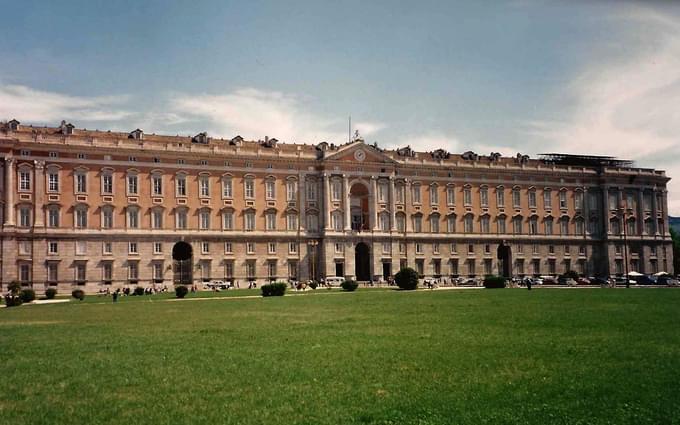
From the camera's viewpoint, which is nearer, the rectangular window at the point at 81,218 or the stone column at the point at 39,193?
the stone column at the point at 39,193

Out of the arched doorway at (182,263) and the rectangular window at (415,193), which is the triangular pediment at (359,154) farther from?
the arched doorway at (182,263)

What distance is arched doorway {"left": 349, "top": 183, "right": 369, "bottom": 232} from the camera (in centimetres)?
7669

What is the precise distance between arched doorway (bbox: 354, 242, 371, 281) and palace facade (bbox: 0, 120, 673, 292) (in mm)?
183

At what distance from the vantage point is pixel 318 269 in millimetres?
73062

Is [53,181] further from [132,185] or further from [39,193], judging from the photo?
[132,185]

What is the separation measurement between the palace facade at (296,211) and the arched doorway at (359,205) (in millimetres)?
174

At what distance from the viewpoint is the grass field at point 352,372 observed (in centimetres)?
1016

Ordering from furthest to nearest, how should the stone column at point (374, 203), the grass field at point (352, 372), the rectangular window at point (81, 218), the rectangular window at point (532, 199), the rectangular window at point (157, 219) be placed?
the rectangular window at point (532, 199) → the stone column at point (374, 203) → the rectangular window at point (157, 219) → the rectangular window at point (81, 218) → the grass field at point (352, 372)

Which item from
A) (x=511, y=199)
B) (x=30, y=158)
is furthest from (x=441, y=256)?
(x=30, y=158)

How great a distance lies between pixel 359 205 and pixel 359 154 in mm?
6491

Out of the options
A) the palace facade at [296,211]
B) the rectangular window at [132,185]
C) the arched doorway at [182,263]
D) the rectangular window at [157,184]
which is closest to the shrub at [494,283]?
the palace facade at [296,211]

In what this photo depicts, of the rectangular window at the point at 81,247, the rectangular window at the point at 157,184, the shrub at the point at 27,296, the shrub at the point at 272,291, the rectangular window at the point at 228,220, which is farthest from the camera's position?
the rectangular window at the point at 228,220

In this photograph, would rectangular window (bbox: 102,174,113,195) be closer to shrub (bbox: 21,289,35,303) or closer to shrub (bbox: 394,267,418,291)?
shrub (bbox: 21,289,35,303)

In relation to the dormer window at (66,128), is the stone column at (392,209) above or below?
below
